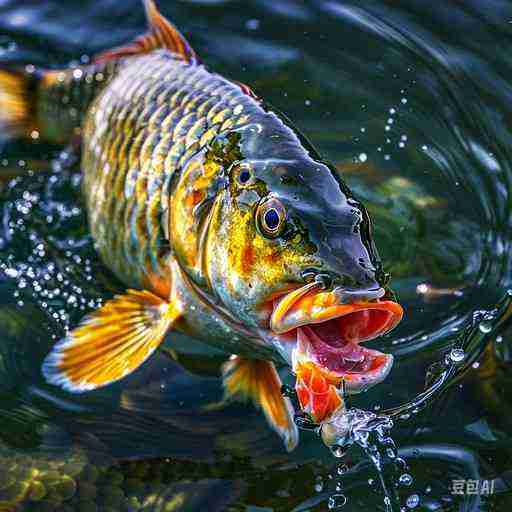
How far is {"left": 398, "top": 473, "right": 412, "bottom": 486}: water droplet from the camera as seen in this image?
3.38m

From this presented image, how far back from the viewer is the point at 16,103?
500 cm

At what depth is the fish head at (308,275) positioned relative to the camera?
2.50 meters

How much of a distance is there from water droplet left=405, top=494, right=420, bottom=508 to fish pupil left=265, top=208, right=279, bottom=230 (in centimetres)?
123

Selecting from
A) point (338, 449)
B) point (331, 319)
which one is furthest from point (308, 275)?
point (338, 449)

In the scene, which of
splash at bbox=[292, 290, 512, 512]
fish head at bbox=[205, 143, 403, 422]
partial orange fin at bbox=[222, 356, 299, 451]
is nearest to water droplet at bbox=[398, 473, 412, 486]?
splash at bbox=[292, 290, 512, 512]

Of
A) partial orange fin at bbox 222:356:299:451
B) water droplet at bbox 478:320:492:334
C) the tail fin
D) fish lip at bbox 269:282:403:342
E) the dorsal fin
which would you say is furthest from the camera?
the tail fin

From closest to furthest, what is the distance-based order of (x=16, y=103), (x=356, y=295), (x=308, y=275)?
(x=356, y=295) < (x=308, y=275) < (x=16, y=103)

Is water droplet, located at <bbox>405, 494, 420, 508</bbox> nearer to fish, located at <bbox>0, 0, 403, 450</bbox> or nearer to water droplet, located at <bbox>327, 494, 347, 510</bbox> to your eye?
water droplet, located at <bbox>327, 494, 347, 510</bbox>

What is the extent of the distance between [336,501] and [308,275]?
43.3 inches

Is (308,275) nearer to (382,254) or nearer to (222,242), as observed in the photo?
(222,242)

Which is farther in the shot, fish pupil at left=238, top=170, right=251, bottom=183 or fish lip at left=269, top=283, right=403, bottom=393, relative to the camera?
fish pupil at left=238, top=170, right=251, bottom=183

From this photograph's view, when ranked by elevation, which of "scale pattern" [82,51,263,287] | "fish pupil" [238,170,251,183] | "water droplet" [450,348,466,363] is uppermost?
"fish pupil" [238,170,251,183]

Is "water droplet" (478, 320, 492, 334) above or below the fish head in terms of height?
below

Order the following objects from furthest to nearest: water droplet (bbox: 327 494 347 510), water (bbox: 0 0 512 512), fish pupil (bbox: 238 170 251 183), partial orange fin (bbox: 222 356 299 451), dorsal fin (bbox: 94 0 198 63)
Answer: dorsal fin (bbox: 94 0 198 63) → partial orange fin (bbox: 222 356 299 451) → water (bbox: 0 0 512 512) → water droplet (bbox: 327 494 347 510) → fish pupil (bbox: 238 170 251 183)
